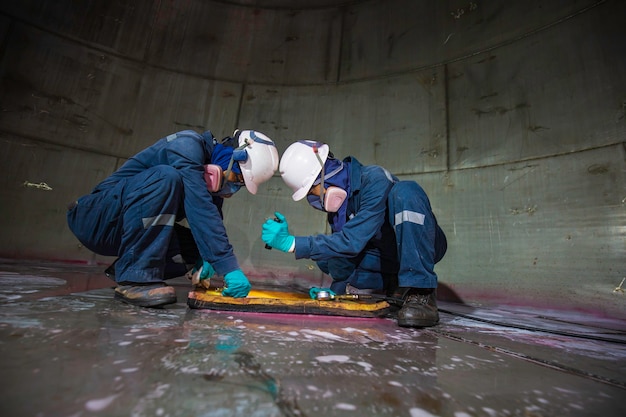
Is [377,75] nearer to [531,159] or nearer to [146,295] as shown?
[531,159]

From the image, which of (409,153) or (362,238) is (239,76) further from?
(362,238)

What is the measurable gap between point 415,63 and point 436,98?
51 cm

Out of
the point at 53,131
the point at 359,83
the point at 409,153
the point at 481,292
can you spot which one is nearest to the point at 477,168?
the point at 409,153

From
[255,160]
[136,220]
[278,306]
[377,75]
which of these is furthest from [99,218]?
[377,75]

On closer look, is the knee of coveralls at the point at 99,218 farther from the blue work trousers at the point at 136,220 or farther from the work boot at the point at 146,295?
the work boot at the point at 146,295

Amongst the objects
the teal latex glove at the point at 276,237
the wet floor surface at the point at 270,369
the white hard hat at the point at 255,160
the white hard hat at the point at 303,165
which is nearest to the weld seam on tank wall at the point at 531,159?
the white hard hat at the point at 303,165

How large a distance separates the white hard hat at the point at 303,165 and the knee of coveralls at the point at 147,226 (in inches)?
27.0

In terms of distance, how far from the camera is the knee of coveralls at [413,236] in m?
1.47

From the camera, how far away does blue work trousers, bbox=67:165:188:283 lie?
1392mm

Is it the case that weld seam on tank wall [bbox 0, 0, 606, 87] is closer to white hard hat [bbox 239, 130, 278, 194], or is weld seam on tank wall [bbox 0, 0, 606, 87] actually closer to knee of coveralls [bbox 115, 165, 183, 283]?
white hard hat [bbox 239, 130, 278, 194]

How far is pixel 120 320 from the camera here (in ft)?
3.30

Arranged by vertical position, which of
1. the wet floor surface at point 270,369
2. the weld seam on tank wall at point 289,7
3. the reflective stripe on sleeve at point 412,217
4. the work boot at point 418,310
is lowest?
the wet floor surface at point 270,369

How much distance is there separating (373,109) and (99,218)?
2.76 metres

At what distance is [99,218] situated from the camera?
5.04 ft
